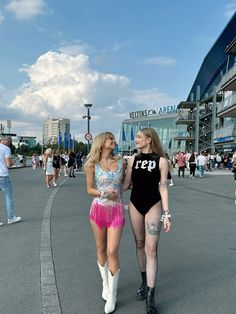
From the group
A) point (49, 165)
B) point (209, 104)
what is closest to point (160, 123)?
point (209, 104)

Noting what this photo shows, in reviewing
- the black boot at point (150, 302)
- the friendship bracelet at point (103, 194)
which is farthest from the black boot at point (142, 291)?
the friendship bracelet at point (103, 194)

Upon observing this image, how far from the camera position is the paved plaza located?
387 centimetres

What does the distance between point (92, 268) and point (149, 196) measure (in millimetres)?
1746

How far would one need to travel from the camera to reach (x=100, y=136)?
3836 millimetres

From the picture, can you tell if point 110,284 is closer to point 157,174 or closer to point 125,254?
point 157,174

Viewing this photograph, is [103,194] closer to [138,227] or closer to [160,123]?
[138,227]

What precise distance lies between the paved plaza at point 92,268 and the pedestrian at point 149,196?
517mm

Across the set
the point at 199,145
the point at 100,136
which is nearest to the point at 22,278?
the point at 100,136

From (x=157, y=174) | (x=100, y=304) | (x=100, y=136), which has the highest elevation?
(x=100, y=136)

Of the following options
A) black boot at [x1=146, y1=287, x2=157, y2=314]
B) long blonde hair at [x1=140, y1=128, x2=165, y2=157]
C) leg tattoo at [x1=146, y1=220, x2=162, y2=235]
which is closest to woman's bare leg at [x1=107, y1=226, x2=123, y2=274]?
leg tattoo at [x1=146, y1=220, x2=162, y2=235]

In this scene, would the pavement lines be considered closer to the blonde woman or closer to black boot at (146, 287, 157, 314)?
black boot at (146, 287, 157, 314)

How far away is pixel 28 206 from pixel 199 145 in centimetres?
5855

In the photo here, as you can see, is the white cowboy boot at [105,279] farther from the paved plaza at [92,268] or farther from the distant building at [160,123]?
the distant building at [160,123]

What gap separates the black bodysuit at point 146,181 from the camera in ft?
12.4
